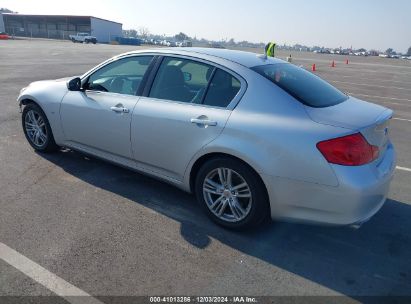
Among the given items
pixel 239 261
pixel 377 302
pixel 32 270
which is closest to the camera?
pixel 377 302

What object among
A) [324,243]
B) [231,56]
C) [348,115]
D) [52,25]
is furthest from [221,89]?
[52,25]

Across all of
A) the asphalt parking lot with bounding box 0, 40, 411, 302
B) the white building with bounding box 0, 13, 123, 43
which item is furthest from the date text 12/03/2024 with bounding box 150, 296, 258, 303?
the white building with bounding box 0, 13, 123, 43

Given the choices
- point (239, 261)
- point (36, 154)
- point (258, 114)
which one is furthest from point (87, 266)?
point (36, 154)

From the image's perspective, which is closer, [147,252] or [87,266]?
[87,266]

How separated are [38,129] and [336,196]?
14.0ft

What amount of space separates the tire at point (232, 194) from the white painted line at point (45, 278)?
142cm

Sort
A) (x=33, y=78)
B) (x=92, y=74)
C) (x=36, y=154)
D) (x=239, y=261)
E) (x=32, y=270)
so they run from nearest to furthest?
(x=32, y=270)
(x=239, y=261)
(x=92, y=74)
(x=36, y=154)
(x=33, y=78)

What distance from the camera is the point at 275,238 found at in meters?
3.33

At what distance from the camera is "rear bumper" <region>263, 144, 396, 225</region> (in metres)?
2.73

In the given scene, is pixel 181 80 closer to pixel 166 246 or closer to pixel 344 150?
pixel 166 246

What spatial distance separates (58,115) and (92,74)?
2.50ft

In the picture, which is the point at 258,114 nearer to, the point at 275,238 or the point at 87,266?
the point at 275,238

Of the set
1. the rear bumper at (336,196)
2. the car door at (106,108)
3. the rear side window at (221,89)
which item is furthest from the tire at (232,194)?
the car door at (106,108)

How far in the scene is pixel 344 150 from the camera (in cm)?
274
